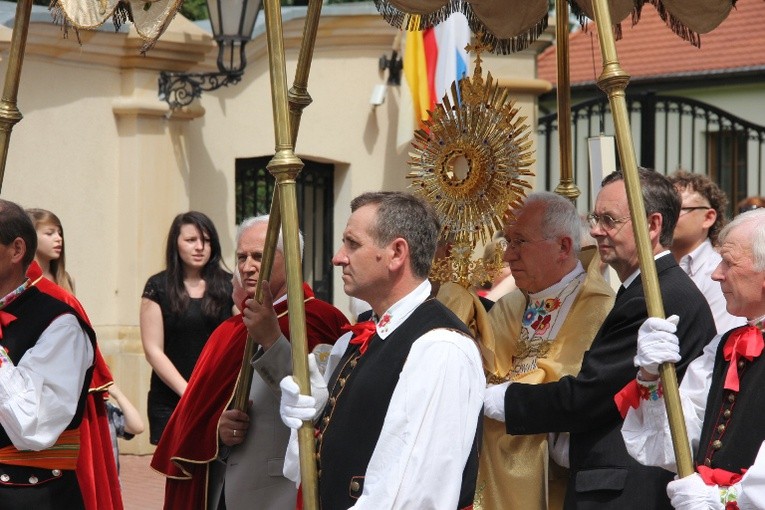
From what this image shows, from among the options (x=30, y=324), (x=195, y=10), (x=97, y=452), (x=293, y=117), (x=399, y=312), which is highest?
(x=195, y=10)

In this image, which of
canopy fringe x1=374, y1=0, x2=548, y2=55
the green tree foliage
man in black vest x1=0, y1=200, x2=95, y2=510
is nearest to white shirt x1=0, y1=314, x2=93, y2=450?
man in black vest x1=0, y1=200, x2=95, y2=510

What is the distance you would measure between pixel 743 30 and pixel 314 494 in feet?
57.7

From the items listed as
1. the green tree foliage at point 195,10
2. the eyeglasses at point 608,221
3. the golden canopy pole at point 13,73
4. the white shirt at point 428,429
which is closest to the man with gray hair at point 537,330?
the eyeglasses at point 608,221

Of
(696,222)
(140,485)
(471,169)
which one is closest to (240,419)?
(471,169)

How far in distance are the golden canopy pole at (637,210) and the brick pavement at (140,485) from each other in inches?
211

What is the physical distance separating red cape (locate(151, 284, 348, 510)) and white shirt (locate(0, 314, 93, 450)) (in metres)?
0.54

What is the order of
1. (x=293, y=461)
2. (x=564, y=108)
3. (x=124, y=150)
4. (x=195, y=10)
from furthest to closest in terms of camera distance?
1. (x=195, y=10)
2. (x=124, y=150)
3. (x=564, y=108)
4. (x=293, y=461)

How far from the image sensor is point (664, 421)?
368 centimetres

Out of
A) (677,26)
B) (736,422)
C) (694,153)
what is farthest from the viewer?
(694,153)

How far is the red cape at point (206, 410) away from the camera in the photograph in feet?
15.9

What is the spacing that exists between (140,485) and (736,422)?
19.7ft

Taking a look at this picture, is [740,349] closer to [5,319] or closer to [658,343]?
[658,343]

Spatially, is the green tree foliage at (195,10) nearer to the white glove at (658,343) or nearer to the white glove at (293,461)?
the white glove at (293,461)

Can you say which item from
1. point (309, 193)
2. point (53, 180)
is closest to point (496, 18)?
point (53, 180)
